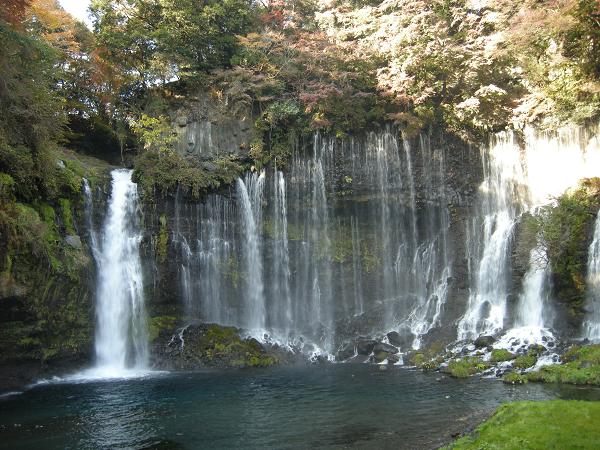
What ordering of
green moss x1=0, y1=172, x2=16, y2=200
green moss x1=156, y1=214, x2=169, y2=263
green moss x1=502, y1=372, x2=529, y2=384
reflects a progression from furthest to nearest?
green moss x1=156, y1=214, x2=169, y2=263, green moss x1=0, y1=172, x2=16, y2=200, green moss x1=502, y1=372, x2=529, y2=384

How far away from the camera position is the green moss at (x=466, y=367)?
15.7m

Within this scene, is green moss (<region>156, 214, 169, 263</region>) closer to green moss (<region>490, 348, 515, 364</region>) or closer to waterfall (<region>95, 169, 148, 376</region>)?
waterfall (<region>95, 169, 148, 376</region>)

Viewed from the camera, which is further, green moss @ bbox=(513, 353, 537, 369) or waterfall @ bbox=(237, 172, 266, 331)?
waterfall @ bbox=(237, 172, 266, 331)

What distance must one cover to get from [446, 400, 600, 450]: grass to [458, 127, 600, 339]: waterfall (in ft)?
38.4

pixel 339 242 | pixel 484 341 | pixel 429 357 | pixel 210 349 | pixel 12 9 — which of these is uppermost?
pixel 12 9

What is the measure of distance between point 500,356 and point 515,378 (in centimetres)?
259

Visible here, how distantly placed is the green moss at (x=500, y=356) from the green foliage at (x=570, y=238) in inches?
138

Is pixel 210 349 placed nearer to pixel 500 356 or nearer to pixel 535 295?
pixel 500 356

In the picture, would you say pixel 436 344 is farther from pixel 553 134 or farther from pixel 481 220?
pixel 553 134

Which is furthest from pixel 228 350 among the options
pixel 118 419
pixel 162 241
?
pixel 118 419

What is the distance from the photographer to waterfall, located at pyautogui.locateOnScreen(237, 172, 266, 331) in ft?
76.8

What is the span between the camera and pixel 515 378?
14.2 meters

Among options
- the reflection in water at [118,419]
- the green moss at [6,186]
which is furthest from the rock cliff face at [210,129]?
the reflection in water at [118,419]

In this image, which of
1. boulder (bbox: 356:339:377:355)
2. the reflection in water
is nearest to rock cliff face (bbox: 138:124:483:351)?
boulder (bbox: 356:339:377:355)
